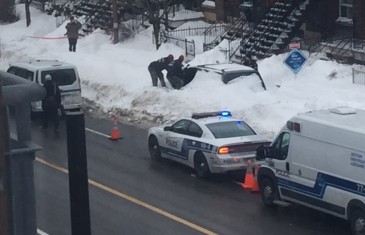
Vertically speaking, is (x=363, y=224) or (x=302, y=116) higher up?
(x=302, y=116)

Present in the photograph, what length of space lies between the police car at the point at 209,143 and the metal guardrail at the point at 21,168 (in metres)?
13.8

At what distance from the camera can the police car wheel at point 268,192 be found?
59.0 feet

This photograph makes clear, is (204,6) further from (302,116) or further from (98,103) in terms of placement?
(302,116)

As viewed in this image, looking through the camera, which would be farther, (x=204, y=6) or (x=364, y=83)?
(x=204, y=6)

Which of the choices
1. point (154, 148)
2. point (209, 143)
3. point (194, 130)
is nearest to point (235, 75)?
point (154, 148)

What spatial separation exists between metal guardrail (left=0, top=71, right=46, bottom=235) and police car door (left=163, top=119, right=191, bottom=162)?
14994 millimetres

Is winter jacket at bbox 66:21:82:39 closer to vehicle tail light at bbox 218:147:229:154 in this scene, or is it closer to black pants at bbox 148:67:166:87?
black pants at bbox 148:67:166:87

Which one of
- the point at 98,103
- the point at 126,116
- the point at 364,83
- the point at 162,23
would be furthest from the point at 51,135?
the point at 162,23

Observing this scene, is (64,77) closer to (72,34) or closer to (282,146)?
(72,34)

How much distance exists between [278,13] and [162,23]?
22.0 feet

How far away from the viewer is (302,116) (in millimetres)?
16797

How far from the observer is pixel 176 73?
3061 centimetres

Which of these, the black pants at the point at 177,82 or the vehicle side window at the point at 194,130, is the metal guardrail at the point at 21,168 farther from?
the black pants at the point at 177,82

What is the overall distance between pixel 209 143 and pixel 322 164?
4510 mm
